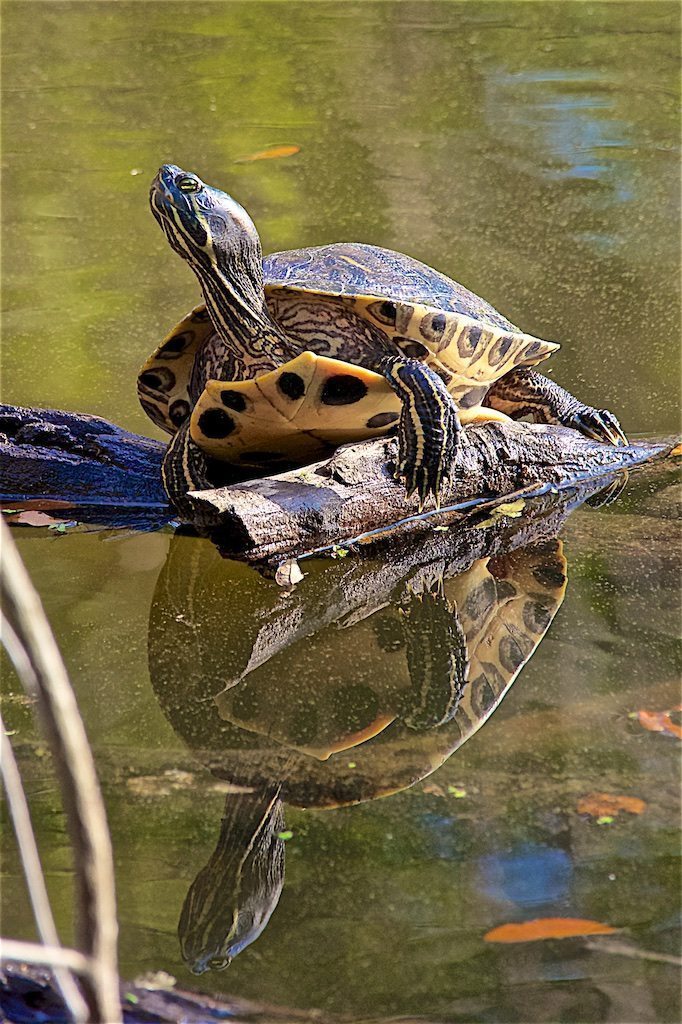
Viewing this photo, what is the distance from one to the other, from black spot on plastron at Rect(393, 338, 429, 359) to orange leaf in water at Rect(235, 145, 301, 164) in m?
2.97

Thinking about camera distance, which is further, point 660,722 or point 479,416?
point 479,416

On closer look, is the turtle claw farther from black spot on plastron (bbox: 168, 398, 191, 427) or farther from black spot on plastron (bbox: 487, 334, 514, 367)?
black spot on plastron (bbox: 168, 398, 191, 427)

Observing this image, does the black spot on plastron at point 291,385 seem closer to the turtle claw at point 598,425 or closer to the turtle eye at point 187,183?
the turtle eye at point 187,183

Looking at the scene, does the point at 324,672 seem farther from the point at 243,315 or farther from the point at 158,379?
the point at 158,379

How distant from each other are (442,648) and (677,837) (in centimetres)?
62

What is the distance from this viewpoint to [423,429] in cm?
224

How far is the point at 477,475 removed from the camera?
243 cm

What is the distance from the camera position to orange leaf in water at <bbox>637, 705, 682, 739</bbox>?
1.64m

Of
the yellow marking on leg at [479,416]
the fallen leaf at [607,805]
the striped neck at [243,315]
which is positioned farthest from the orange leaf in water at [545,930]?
the yellow marking on leg at [479,416]

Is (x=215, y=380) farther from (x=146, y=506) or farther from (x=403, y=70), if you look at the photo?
(x=403, y=70)

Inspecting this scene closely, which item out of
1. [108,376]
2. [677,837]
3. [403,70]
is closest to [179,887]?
[677,837]

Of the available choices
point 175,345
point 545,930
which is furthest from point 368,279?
point 545,930

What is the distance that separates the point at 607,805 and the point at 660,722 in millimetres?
235

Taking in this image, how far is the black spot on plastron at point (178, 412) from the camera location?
9.03 feet
